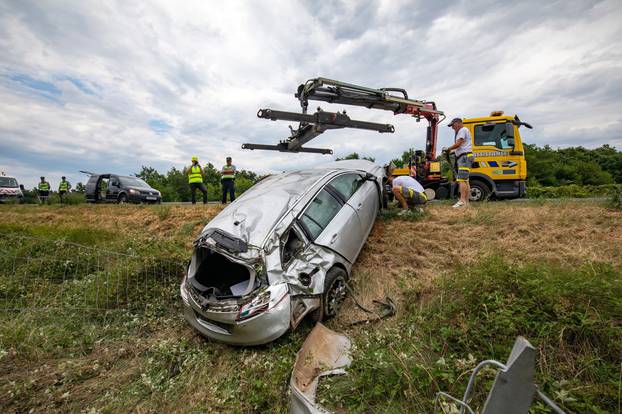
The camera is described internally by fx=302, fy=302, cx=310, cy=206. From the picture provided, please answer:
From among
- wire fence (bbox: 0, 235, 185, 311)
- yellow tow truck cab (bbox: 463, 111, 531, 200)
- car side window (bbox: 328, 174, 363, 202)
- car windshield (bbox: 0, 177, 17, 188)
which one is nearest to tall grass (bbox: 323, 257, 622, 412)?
car side window (bbox: 328, 174, 363, 202)

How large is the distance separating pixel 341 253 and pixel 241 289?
4.19ft

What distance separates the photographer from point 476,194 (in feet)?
25.2

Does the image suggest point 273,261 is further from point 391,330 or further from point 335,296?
point 391,330

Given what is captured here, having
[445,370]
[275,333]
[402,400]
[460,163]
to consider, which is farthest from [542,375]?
[460,163]

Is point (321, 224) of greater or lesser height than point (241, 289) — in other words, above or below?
above

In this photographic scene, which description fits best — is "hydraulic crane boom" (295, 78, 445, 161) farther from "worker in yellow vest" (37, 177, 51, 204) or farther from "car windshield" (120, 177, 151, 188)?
"worker in yellow vest" (37, 177, 51, 204)

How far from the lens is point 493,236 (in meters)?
4.50

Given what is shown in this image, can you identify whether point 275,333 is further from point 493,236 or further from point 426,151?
point 426,151

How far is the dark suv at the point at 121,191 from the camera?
12773mm

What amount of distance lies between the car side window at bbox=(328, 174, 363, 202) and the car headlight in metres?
1.93

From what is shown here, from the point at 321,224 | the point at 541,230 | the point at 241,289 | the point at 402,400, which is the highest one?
the point at 321,224

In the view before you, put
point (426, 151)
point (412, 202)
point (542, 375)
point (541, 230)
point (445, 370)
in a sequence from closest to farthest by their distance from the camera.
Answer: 1. point (542, 375)
2. point (445, 370)
3. point (541, 230)
4. point (412, 202)
5. point (426, 151)

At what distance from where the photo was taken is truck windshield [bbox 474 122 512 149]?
7.25 m

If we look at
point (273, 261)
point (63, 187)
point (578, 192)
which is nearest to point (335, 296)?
point (273, 261)
